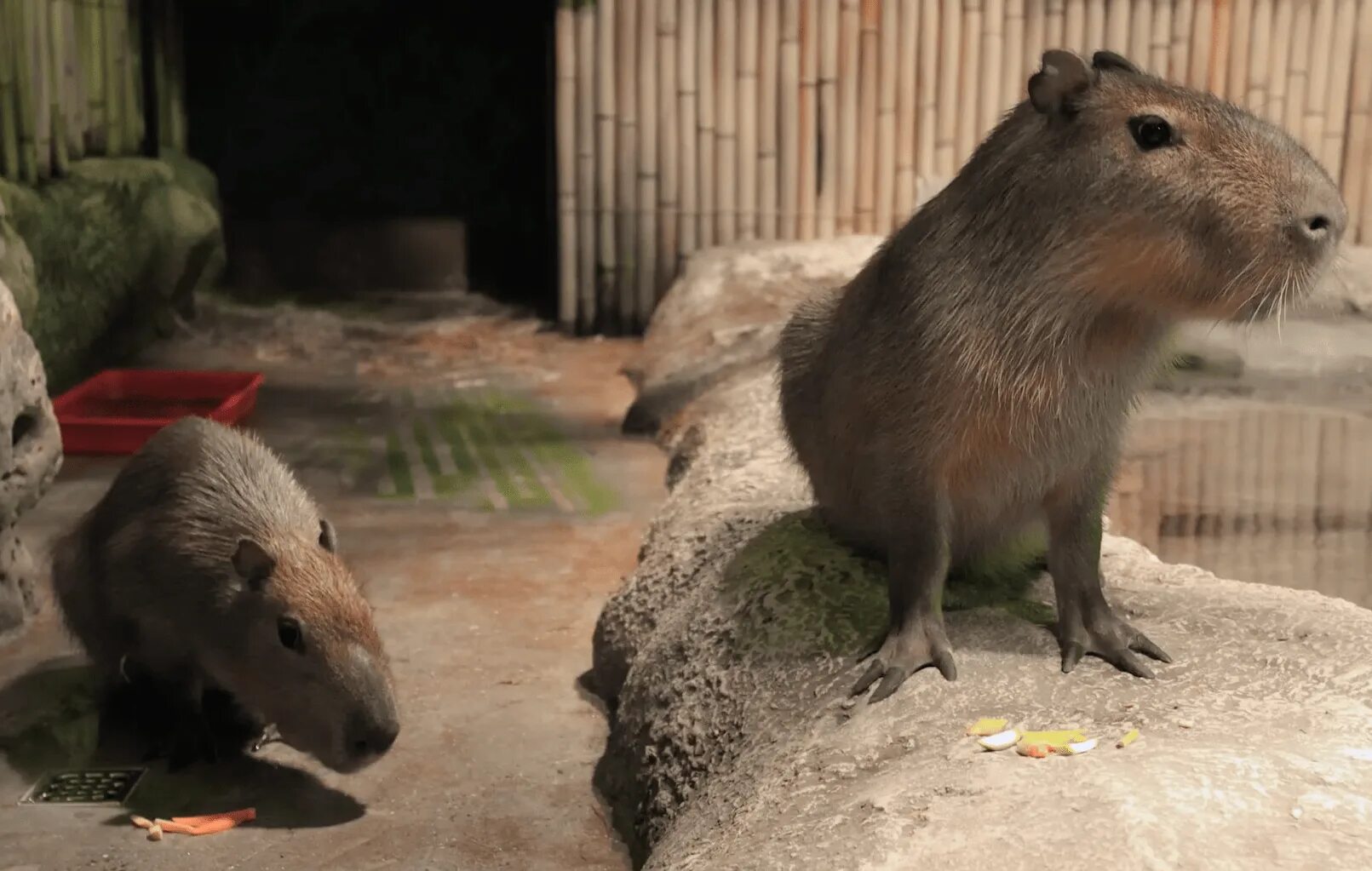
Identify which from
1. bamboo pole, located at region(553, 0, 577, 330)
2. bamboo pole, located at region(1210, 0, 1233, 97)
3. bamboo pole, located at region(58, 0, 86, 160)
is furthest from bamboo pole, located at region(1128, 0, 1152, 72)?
bamboo pole, located at region(58, 0, 86, 160)

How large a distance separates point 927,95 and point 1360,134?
228 centimetres

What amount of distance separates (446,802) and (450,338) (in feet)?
17.1

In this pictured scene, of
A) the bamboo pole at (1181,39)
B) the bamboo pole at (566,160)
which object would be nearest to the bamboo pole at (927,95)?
the bamboo pole at (1181,39)

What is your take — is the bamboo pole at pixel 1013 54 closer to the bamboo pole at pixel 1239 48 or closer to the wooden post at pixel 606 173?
the bamboo pole at pixel 1239 48

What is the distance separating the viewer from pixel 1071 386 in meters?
2.50

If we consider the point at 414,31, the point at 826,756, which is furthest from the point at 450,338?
the point at 826,756

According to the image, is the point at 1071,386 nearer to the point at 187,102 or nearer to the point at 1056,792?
the point at 1056,792

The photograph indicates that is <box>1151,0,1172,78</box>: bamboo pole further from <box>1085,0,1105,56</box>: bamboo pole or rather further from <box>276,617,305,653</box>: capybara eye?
<box>276,617,305,653</box>: capybara eye

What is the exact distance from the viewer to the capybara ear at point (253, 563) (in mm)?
2992

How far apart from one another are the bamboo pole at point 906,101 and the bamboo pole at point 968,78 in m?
0.24

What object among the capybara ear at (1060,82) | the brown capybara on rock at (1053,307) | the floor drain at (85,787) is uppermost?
the capybara ear at (1060,82)

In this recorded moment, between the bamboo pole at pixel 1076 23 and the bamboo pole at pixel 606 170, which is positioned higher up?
the bamboo pole at pixel 1076 23

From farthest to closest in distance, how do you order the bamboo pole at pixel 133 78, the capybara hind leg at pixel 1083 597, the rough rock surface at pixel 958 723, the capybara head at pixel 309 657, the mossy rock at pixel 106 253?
the bamboo pole at pixel 133 78
the mossy rock at pixel 106 253
the capybara head at pixel 309 657
the capybara hind leg at pixel 1083 597
the rough rock surface at pixel 958 723

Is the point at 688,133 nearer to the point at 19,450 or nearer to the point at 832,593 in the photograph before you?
the point at 19,450
